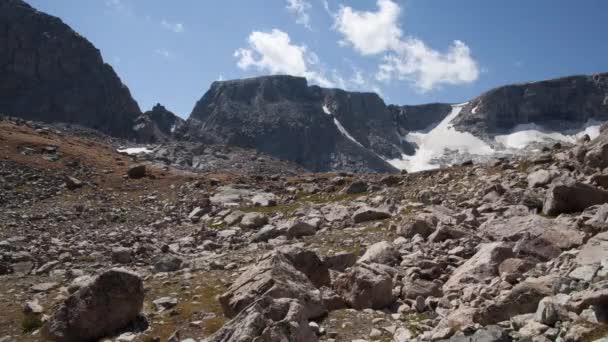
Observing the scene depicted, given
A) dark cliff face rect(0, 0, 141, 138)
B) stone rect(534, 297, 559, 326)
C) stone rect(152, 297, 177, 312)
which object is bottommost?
stone rect(152, 297, 177, 312)

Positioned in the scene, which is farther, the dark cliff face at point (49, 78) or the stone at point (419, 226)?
the dark cliff face at point (49, 78)

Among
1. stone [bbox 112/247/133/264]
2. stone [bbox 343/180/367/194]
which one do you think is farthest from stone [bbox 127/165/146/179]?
stone [bbox 112/247/133/264]

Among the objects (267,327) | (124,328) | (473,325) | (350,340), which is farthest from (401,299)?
(124,328)

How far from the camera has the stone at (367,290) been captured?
12.1m

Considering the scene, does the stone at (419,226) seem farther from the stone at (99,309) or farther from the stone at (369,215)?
the stone at (99,309)

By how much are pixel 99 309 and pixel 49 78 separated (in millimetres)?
204864

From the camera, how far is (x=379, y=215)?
2505cm

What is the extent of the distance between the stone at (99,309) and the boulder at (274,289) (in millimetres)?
2225

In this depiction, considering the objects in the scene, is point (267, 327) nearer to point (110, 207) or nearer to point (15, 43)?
point (110, 207)

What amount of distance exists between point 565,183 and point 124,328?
16381 mm

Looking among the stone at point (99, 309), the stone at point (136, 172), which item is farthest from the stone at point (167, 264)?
the stone at point (136, 172)

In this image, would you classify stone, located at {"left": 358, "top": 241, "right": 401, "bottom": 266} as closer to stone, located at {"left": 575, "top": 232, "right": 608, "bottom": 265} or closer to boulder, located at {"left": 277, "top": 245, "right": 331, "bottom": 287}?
boulder, located at {"left": 277, "top": 245, "right": 331, "bottom": 287}

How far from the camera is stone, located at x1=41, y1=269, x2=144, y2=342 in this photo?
11250 mm

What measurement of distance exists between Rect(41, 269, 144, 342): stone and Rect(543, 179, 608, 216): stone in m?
15.4
